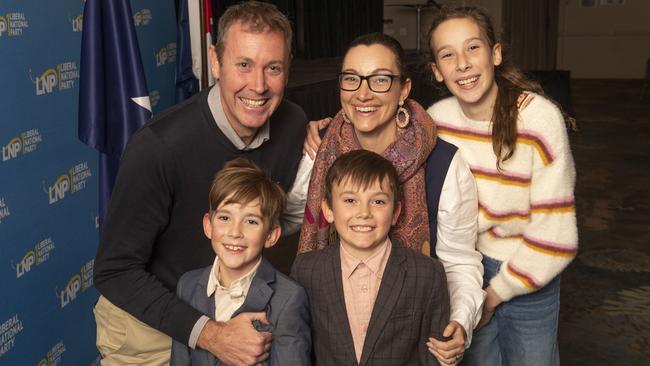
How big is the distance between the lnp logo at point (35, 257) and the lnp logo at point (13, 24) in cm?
98

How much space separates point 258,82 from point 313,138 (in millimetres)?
360

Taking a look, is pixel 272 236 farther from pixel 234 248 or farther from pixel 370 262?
pixel 370 262

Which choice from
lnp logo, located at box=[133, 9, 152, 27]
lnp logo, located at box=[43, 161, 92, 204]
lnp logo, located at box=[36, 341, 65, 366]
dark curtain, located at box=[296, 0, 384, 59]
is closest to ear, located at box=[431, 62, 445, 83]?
lnp logo, located at box=[43, 161, 92, 204]

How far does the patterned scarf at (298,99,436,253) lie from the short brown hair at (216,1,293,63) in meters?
0.33

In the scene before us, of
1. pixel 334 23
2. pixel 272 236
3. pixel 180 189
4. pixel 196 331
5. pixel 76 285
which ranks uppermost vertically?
pixel 180 189

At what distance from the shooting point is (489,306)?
2.35 metres

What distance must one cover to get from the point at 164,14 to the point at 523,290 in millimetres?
3527

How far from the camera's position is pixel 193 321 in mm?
2068

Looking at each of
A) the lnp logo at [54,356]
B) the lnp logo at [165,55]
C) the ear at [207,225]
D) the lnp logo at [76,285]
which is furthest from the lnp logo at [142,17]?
the ear at [207,225]

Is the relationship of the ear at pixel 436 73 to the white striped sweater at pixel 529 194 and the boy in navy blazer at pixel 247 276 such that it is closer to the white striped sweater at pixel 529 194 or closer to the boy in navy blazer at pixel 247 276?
the white striped sweater at pixel 529 194

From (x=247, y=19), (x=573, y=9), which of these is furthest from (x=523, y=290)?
(x=573, y=9)

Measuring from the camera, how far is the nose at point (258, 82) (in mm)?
2234

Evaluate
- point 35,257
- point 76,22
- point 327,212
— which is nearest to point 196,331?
point 327,212

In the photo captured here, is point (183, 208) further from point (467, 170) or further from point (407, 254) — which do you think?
point (467, 170)
